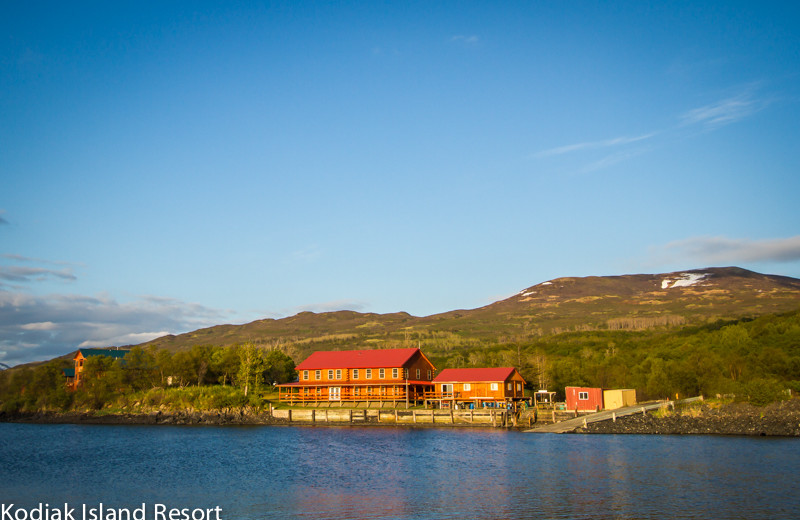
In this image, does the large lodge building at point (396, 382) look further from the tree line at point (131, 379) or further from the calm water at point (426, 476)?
the calm water at point (426, 476)

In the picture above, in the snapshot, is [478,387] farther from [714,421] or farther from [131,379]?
[131,379]

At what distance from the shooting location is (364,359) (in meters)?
79.9

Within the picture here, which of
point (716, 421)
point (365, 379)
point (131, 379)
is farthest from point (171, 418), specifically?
point (716, 421)

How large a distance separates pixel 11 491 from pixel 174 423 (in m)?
47.0

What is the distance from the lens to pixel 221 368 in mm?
93250

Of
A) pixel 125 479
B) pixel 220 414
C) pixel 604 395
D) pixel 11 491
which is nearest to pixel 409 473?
pixel 125 479

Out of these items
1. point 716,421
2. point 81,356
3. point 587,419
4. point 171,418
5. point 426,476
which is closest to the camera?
point 426,476

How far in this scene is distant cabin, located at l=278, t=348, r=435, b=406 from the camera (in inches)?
2970

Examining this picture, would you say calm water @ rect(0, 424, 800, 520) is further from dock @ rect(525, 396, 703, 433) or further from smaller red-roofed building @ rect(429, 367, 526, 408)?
smaller red-roofed building @ rect(429, 367, 526, 408)

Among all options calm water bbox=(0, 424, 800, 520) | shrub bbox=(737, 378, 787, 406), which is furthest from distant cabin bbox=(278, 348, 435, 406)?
shrub bbox=(737, 378, 787, 406)

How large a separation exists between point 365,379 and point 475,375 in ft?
46.2

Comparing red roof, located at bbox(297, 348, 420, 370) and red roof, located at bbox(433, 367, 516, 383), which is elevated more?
red roof, located at bbox(297, 348, 420, 370)

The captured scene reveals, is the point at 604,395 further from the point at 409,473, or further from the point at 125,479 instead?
the point at 125,479

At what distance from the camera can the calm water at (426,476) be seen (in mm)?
25766
